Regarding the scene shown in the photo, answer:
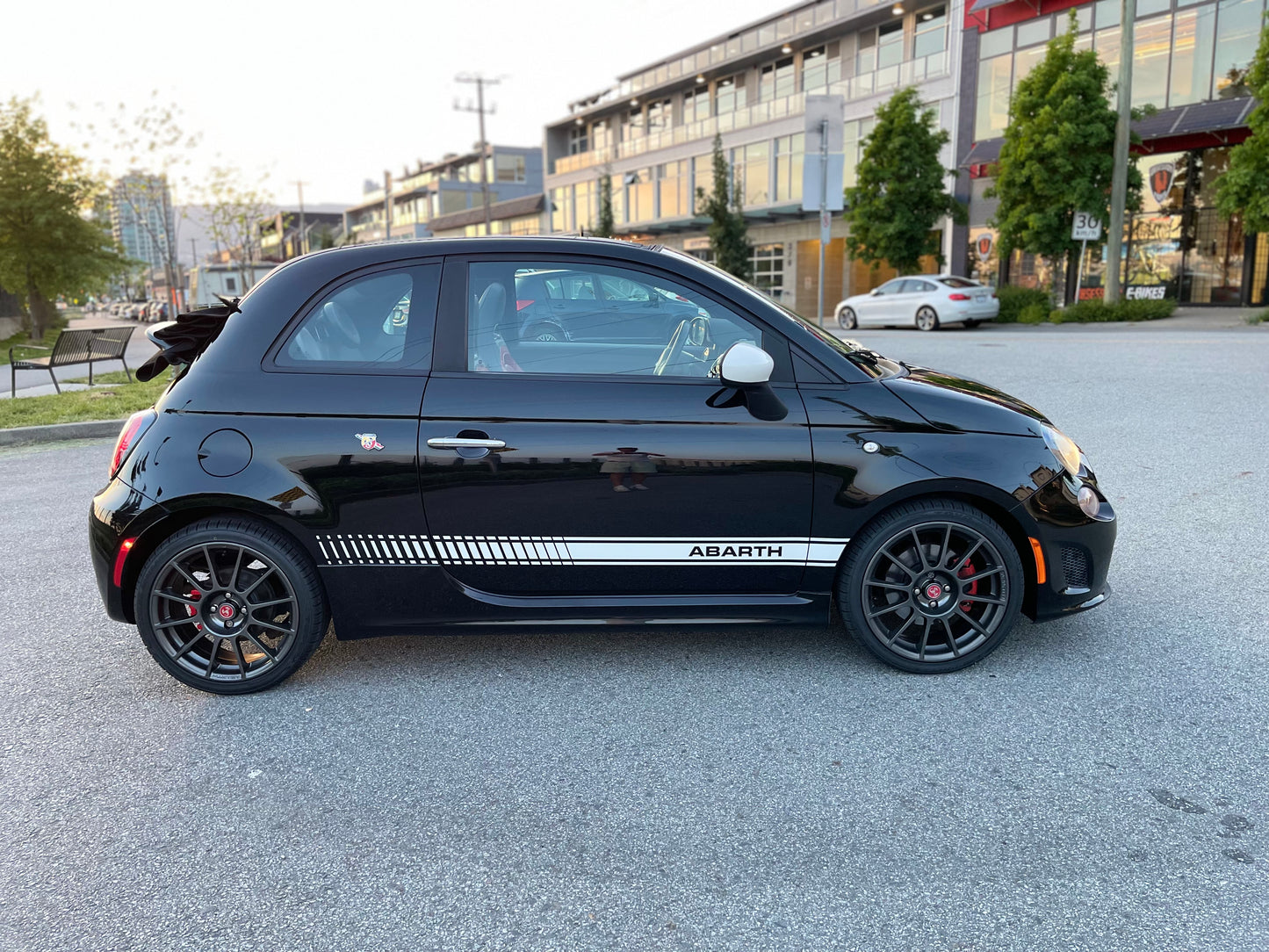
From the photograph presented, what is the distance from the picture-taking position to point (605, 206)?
4956cm

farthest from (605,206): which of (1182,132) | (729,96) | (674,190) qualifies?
(1182,132)

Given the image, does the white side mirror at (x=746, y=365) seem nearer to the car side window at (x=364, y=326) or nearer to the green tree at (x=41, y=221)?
the car side window at (x=364, y=326)

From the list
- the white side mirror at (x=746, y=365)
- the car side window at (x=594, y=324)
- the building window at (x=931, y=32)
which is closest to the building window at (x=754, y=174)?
the building window at (x=931, y=32)

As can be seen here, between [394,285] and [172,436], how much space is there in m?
0.99

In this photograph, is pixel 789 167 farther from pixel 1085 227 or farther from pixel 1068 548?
pixel 1068 548

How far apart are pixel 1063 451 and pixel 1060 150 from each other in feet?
77.5

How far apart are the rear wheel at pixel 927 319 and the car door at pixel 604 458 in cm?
2142

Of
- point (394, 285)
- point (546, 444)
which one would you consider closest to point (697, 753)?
point (546, 444)

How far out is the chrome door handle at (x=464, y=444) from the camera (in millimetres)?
3447

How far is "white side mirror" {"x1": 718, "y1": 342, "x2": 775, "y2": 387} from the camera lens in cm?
336

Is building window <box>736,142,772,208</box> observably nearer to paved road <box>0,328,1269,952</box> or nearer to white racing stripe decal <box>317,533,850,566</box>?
paved road <box>0,328,1269,952</box>

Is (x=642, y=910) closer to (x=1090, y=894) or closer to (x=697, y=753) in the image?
(x=697, y=753)

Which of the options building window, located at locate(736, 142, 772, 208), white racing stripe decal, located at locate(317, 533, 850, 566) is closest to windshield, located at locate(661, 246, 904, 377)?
white racing stripe decal, located at locate(317, 533, 850, 566)

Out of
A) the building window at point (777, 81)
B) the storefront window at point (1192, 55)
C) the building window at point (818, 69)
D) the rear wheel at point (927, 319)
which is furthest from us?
the building window at point (777, 81)
